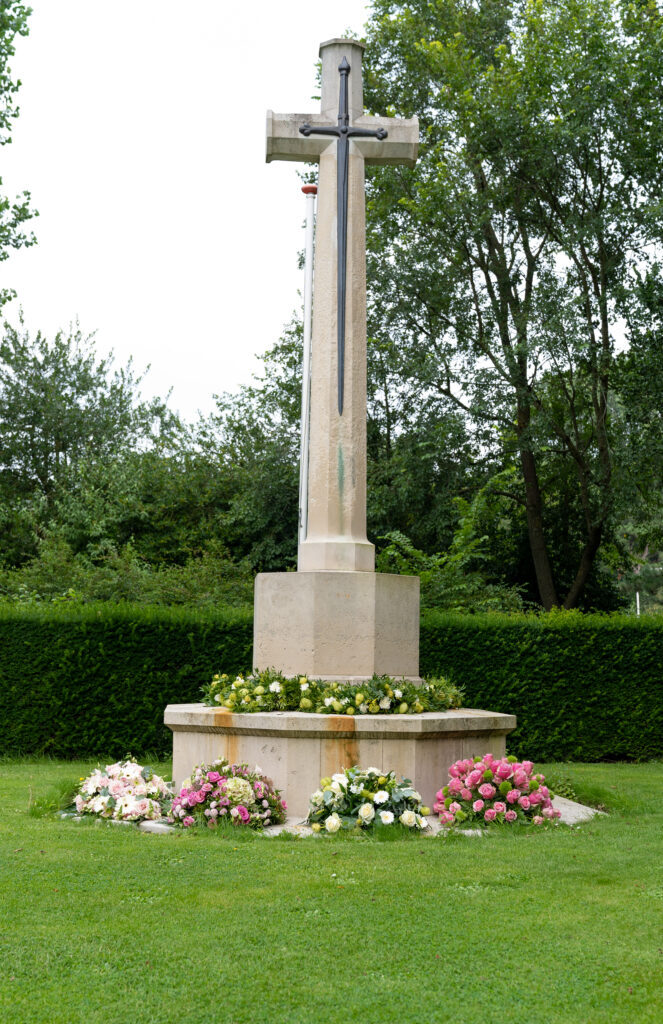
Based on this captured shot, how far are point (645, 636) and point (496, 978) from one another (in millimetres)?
11001

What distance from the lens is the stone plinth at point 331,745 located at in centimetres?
734

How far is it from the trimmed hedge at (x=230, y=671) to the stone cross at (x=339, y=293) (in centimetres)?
502

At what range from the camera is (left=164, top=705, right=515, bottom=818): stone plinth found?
7344 mm

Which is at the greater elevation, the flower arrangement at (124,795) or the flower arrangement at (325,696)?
the flower arrangement at (325,696)

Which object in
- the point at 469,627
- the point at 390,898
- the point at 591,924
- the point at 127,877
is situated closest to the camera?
the point at 591,924

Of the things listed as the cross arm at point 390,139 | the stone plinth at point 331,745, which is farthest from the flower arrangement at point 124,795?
the cross arm at point 390,139

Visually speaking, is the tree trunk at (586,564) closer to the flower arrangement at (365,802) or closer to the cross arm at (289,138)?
the cross arm at (289,138)

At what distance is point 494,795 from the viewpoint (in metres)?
7.23

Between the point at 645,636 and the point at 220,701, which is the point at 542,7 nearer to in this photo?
the point at 645,636

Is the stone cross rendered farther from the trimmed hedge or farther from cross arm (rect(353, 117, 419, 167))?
the trimmed hedge

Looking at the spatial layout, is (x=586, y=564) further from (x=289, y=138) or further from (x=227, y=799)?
(x=227, y=799)

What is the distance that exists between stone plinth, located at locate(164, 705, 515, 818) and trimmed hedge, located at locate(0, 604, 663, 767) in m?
5.26

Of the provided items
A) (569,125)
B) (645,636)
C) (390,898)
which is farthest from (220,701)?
(569,125)

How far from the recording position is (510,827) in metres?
7.03
